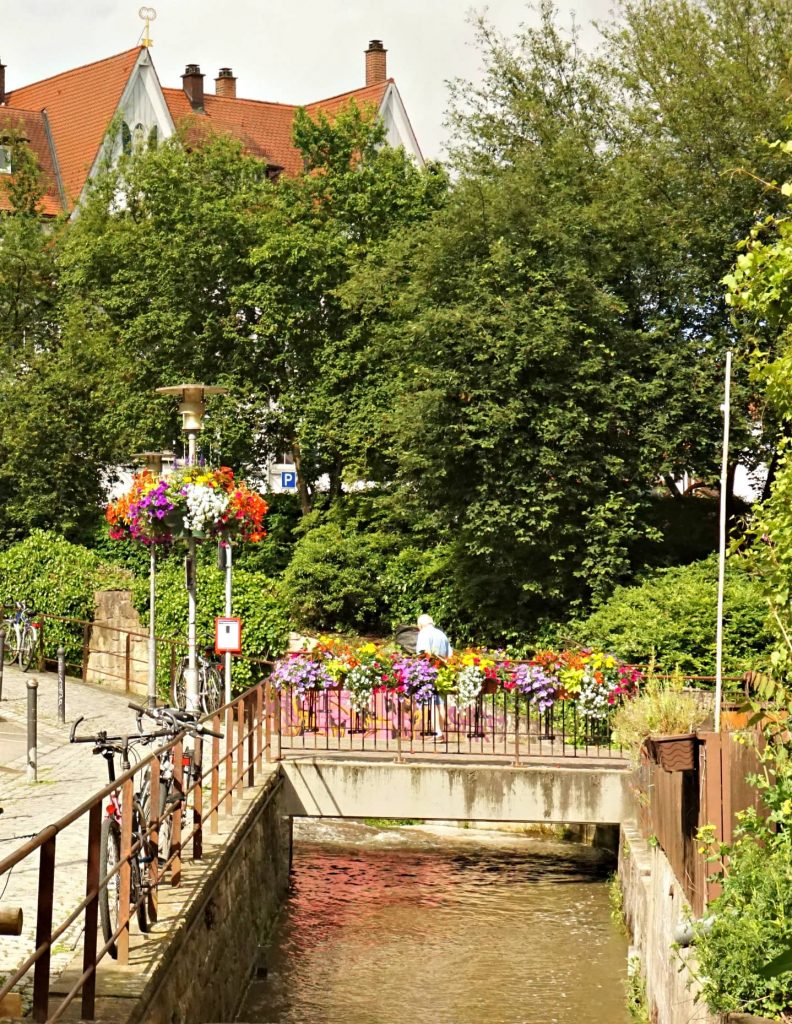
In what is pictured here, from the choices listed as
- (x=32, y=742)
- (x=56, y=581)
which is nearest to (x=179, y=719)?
(x=32, y=742)

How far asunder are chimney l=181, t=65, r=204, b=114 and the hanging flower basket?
37.8m

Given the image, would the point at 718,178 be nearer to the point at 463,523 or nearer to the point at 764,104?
the point at 764,104

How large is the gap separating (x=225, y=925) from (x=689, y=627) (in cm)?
1155

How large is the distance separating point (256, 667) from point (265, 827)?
9929 mm

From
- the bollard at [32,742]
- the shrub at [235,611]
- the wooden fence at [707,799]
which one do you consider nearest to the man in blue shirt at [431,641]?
the bollard at [32,742]

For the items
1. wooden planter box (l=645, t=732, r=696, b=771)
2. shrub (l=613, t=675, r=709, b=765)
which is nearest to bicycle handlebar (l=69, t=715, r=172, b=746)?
wooden planter box (l=645, t=732, r=696, b=771)

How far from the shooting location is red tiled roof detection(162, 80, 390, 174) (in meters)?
48.9

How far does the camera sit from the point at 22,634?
25.8m

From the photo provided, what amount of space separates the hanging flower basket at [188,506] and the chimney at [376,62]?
40.0m

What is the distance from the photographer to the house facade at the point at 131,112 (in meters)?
46.5

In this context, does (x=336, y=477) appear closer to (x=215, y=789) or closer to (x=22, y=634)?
(x=22, y=634)

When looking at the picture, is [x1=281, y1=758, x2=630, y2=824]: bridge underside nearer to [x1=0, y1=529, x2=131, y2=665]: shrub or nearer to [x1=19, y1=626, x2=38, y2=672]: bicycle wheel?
[x1=19, y1=626, x2=38, y2=672]: bicycle wheel

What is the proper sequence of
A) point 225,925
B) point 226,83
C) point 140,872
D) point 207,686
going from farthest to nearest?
point 226,83, point 207,686, point 225,925, point 140,872

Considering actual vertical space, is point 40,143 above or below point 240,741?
above
